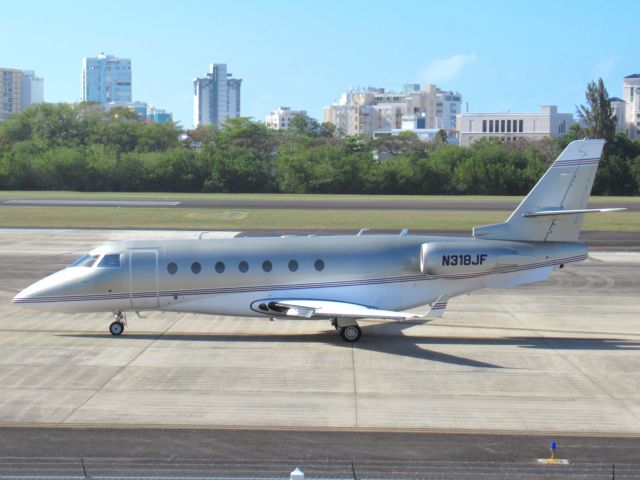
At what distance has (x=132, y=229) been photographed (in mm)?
53438

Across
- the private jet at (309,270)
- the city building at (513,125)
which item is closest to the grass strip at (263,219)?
the private jet at (309,270)

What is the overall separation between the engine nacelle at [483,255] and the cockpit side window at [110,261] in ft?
24.8

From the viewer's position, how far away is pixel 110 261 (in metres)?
22.7

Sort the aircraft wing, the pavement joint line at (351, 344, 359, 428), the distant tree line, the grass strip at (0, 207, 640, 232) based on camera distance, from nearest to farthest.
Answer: the pavement joint line at (351, 344, 359, 428)
the aircraft wing
the grass strip at (0, 207, 640, 232)
the distant tree line

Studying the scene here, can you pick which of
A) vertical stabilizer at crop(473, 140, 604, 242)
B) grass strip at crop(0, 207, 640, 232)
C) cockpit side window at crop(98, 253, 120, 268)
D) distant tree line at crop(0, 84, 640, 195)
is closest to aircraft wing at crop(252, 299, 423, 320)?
cockpit side window at crop(98, 253, 120, 268)

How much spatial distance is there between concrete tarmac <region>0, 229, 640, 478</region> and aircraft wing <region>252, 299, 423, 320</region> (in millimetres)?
761

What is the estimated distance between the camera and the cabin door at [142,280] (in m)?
22.6

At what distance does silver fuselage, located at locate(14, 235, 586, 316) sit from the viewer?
74.0 ft

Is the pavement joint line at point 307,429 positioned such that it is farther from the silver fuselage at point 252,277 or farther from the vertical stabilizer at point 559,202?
the vertical stabilizer at point 559,202

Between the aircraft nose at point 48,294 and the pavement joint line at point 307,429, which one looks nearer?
the pavement joint line at point 307,429

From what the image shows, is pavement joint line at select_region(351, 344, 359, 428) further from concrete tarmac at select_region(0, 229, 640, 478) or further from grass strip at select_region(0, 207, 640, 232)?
grass strip at select_region(0, 207, 640, 232)

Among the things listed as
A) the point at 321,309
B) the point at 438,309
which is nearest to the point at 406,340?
the point at 438,309

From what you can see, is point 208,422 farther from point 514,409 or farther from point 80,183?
point 80,183

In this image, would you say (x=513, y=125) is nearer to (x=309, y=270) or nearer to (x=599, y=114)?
(x=599, y=114)
